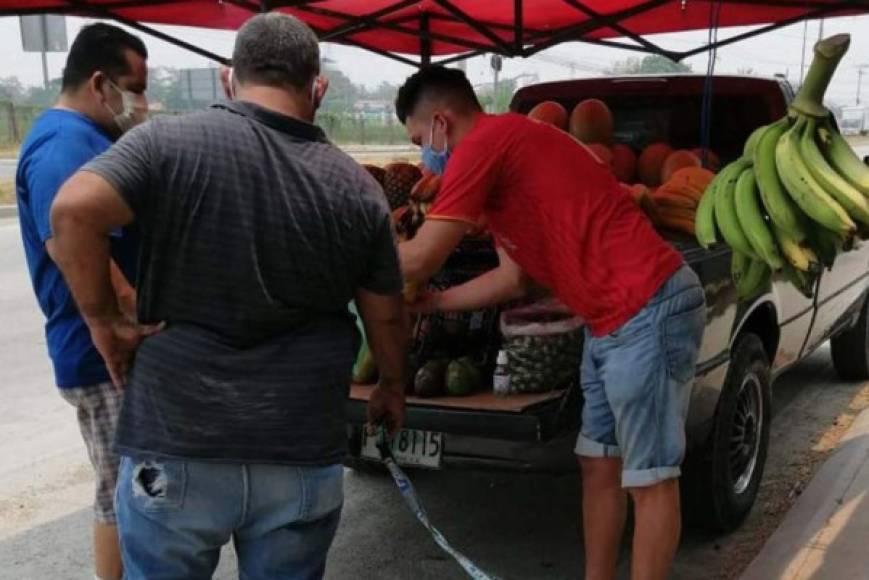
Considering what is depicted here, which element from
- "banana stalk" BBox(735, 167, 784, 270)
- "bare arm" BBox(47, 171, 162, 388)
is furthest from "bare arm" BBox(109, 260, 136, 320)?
"banana stalk" BBox(735, 167, 784, 270)

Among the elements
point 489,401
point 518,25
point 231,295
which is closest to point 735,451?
point 489,401

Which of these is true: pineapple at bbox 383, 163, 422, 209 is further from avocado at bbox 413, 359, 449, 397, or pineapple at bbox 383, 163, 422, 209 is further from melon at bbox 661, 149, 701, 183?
melon at bbox 661, 149, 701, 183

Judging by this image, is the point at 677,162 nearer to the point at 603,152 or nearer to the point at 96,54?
the point at 603,152

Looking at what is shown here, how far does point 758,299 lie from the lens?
426 cm

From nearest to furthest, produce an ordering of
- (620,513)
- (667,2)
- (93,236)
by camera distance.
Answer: (93,236) → (620,513) → (667,2)

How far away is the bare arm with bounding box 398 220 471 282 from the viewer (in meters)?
3.00

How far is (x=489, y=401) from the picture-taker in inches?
134

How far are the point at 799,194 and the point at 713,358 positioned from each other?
1.24m

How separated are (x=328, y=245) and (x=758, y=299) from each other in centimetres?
275

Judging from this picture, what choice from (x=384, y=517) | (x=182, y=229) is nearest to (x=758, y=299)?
(x=384, y=517)

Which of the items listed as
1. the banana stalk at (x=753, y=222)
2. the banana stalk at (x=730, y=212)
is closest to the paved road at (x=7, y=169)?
the banana stalk at (x=730, y=212)

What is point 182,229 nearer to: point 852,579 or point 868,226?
point 868,226

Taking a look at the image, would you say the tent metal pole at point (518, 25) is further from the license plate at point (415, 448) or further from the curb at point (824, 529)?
the license plate at point (415, 448)

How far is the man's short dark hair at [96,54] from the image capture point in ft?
9.69
